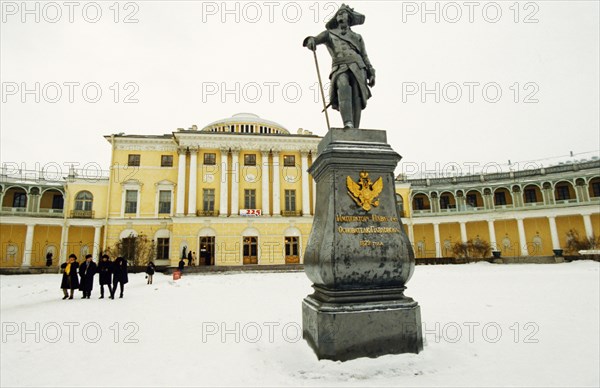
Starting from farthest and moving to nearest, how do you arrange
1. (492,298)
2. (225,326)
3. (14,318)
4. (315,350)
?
1. (492,298)
2. (14,318)
3. (225,326)
4. (315,350)

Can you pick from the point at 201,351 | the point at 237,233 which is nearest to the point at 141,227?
the point at 237,233

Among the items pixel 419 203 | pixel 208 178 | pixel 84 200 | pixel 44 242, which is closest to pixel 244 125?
pixel 208 178

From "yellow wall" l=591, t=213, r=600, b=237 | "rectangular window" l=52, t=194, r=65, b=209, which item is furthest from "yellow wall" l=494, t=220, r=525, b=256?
"rectangular window" l=52, t=194, r=65, b=209

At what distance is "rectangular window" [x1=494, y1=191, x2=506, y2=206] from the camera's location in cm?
3828

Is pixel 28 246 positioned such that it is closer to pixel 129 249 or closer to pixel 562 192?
pixel 129 249

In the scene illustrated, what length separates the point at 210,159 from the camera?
100 ft

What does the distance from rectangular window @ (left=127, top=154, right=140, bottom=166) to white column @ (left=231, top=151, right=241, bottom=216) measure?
8.85 meters

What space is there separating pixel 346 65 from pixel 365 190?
2.15 meters

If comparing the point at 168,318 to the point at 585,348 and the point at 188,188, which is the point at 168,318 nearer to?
the point at 585,348

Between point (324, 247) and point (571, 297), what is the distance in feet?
24.5

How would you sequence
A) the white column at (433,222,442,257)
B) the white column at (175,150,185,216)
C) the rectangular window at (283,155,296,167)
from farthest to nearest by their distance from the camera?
the white column at (433,222,442,257), the rectangular window at (283,155,296,167), the white column at (175,150,185,216)

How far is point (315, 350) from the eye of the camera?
400cm

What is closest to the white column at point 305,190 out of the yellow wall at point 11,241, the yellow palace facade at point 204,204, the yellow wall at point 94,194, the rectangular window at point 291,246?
the yellow palace facade at point 204,204

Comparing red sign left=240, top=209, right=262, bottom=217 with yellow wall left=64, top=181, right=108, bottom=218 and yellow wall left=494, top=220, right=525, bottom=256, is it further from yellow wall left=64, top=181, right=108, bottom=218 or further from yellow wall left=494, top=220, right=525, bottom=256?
yellow wall left=494, top=220, right=525, bottom=256
